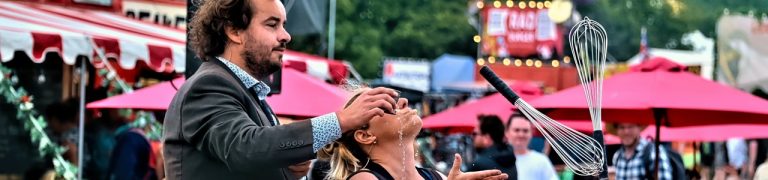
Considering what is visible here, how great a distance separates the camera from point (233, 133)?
11.1 feet

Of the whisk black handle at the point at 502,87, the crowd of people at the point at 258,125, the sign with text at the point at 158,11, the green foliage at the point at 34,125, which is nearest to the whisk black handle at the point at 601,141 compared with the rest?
the whisk black handle at the point at 502,87

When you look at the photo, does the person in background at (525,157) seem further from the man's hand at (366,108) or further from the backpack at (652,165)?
the man's hand at (366,108)

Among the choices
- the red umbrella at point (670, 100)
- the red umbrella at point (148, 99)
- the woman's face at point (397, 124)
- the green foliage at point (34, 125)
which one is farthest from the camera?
the green foliage at point (34, 125)

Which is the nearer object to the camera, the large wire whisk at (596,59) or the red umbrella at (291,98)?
the large wire whisk at (596,59)

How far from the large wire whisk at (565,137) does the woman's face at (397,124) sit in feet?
0.91

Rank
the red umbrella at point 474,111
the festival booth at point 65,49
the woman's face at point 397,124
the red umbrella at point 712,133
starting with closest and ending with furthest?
the woman's face at point 397,124 < the festival booth at point 65,49 < the red umbrella at point 712,133 < the red umbrella at point 474,111

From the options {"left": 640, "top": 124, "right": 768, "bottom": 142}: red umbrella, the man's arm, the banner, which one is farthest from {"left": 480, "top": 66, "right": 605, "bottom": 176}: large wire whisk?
the banner

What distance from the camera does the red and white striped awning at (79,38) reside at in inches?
399

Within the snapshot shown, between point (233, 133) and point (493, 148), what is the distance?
5570mm

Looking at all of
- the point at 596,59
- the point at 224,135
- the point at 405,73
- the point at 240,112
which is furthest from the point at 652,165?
the point at 405,73

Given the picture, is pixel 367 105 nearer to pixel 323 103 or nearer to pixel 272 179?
pixel 272 179

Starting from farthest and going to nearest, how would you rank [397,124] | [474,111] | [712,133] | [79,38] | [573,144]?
[474,111]
[712,133]
[79,38]
[573,144]
[397,124]

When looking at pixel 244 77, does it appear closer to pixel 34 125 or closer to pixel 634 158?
pixel 634 158

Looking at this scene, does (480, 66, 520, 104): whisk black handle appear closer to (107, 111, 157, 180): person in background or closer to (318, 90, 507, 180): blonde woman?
(318, 90, 507, 180): blonde woman
